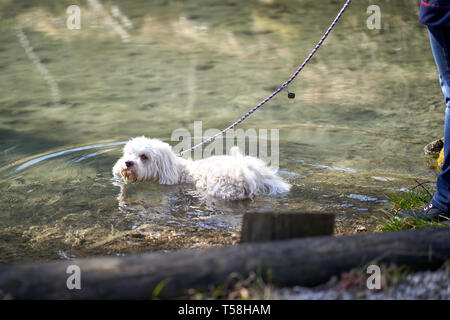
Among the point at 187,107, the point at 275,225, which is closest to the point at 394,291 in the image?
the point at 275,225

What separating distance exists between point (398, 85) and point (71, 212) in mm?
6157

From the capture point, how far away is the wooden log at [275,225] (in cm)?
304

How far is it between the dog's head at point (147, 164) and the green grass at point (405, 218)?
2.13m

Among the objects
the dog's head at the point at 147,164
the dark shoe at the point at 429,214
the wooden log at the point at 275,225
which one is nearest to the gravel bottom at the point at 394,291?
the wooden log at the point at 275,225

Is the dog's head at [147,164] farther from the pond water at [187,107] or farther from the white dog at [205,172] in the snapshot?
the pond water at [187,107]

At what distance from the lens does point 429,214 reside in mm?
4008

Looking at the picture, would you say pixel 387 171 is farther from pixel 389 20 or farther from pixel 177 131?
pixel 389 20

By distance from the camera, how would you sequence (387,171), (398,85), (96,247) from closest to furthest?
(96,247)
(387,171)
(398,85)

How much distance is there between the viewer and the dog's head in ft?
17.4

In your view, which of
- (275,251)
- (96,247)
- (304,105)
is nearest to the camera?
(275,251)

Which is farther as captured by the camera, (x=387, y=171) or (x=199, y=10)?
(x=199, y=10)

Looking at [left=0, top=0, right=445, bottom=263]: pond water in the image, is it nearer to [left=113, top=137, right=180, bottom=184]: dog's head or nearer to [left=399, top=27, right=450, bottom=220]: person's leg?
[left=113, top=137, right=180, bottom=184]: dog's head

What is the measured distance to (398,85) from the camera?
8.98 meters
